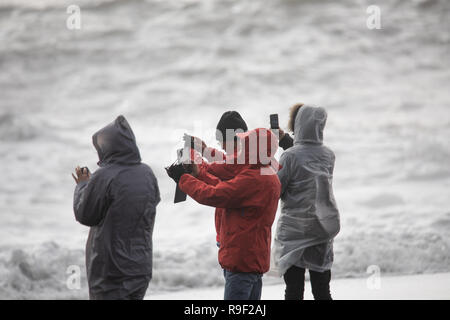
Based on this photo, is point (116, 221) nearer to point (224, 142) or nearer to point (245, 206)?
point (245, 206)

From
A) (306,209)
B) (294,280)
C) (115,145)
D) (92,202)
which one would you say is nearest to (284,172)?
(306,209)

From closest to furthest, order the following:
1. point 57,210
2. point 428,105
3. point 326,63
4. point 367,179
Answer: point 57,210
point 367,179
point 428,105
point 326,63

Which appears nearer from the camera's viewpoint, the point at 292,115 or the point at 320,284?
the point at 320,284

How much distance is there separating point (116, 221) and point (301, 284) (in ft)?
4.61

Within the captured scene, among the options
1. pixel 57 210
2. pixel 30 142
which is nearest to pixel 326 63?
pixel 30 142

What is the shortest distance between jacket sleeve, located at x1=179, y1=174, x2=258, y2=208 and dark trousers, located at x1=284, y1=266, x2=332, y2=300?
2.50ft

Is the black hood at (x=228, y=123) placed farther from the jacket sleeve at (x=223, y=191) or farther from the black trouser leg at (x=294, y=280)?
the black trouser leg at (x=294, y=280)

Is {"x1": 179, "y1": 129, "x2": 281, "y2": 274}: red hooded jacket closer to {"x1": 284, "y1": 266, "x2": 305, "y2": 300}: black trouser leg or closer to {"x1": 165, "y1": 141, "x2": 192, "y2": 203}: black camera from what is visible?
{"x1": 165, "y1": 141, "x2": 192, "y2": 203}: black camera

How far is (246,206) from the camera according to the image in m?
3.56

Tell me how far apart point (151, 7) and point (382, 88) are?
33.4 ft

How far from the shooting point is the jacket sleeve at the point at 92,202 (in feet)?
10.7

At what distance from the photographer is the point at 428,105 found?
20.9m

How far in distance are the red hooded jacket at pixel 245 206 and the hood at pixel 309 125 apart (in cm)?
64
